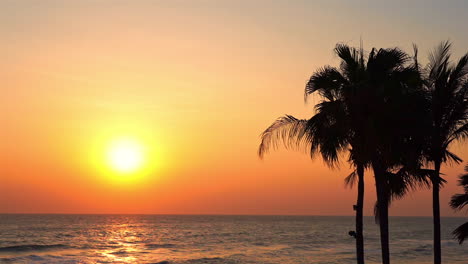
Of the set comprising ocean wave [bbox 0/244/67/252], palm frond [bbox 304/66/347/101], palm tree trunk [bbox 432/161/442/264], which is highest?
palm frond [bbox 304/66/347/101]

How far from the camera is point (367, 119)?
17547 millimetres

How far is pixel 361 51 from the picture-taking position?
1845cm

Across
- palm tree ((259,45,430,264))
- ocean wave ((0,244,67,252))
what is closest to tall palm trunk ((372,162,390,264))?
palm tree ((259,45,430,264))

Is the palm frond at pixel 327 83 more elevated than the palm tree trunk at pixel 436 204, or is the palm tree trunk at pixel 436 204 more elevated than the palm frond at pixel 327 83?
the palm frond at pixel 327 83

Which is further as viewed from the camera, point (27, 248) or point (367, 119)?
point (27, 248)

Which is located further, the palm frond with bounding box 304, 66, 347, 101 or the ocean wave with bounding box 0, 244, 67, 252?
the ocean wave with bounding box 0, 244, 67, 252

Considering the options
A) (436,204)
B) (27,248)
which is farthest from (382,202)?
(27,248)

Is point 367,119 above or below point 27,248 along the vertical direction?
above

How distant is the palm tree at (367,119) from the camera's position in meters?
17.5

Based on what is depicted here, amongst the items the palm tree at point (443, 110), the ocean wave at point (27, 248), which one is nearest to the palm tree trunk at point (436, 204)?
Answer: the palm tree at point (443, 110)

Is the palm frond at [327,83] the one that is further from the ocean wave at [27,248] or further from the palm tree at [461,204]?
the ocean wave at [27,248]

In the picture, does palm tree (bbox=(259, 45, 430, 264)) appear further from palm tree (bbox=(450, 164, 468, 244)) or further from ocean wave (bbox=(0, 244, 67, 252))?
ocean wave (bbox=(0, 244, 67, 252))

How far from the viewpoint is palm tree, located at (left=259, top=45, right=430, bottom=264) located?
1752 cm

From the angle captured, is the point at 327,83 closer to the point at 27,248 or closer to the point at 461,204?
the point at 461,204
